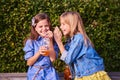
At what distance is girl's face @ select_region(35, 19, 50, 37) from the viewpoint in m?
4.68

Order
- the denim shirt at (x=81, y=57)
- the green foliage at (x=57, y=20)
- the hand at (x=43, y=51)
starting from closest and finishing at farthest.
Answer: the denim shirt at (x=81, y=57) < the hand at (x=43, y=51) < the green foliage at (x=57, y=20)

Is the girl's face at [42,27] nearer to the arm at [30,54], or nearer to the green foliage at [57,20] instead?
the arm at [30,54]

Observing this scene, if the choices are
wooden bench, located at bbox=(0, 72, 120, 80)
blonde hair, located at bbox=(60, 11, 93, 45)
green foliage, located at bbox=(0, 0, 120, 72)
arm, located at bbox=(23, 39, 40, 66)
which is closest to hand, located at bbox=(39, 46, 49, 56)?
arm, located at bbox=(23, 39, 40, 66)

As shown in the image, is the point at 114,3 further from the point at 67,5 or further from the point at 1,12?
the point at 1,12

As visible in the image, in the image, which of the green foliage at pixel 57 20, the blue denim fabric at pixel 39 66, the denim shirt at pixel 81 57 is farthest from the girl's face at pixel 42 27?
the green foliage at pixel 57 20

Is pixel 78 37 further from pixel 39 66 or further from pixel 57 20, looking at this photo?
pixel 57 20

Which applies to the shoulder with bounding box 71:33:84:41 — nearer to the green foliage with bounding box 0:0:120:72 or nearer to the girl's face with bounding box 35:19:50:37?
the girl's face with bounding box 35:19:50:37

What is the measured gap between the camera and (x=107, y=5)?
19.7 feet

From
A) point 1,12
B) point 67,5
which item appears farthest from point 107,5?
point 1,12

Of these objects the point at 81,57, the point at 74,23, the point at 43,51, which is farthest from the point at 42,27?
the point at 81,57

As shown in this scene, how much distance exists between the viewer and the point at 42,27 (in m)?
4.70

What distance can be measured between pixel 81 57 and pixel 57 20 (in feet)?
5.50

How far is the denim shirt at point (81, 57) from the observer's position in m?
4.34

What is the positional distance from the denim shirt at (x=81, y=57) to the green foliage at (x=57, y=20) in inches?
62.0
